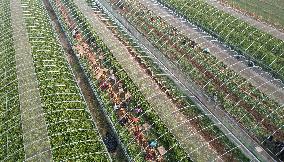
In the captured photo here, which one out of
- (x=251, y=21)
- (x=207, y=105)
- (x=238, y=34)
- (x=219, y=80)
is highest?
(x=251, y=21)

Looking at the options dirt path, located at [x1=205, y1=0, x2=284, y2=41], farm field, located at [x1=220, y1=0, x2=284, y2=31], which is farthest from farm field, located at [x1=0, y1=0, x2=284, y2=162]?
farm field, located at [x1=220, y1=0, x2=284, y2=31]

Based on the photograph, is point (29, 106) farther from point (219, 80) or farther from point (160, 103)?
point (219, 80)

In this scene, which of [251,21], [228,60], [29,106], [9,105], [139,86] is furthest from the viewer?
[251,21]

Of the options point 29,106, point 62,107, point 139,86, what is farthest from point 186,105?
point 29,106

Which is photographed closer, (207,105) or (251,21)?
(207,105)

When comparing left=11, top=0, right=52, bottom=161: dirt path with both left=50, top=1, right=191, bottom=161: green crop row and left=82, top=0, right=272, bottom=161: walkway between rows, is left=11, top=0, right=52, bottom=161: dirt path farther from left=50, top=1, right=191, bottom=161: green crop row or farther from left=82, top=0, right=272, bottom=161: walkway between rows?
left=82, top=0, right=272, bottom=161: walkway between rows

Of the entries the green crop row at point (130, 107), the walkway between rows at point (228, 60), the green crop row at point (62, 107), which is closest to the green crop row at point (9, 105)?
the green crop row at point (62, 107)

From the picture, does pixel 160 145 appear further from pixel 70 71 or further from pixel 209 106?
pixel 70 71
